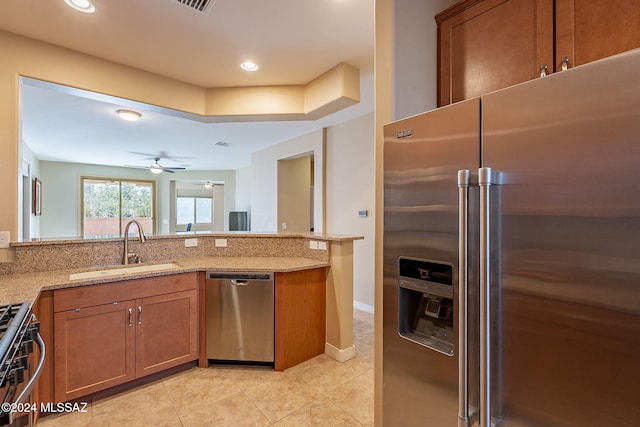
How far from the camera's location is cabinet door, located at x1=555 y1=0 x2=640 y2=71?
102 centimetres

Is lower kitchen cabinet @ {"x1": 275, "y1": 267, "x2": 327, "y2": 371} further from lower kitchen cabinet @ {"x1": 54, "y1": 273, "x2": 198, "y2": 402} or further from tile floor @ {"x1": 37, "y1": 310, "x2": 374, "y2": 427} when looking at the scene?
lower kitchen cabinet @ {"x1": 54, "y1": 273, "x2": 198, "y2": 402}

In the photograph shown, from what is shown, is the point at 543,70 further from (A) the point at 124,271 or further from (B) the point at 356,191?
(B) the point at 356,191

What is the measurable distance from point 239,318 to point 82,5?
2469 mm

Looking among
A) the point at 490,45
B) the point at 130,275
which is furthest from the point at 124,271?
the point at 490,45

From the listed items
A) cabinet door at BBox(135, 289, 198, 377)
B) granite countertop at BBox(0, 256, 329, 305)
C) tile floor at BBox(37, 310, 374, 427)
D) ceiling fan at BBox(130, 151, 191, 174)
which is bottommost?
tile floor at BBox(37, 310, 374, 427)

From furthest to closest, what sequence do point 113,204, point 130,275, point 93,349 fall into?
point 113,204 < point 130,275 < point 93,349

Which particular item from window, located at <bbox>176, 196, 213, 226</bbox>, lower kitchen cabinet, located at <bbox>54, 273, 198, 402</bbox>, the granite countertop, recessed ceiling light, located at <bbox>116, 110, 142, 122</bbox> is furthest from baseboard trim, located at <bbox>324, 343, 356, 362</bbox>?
window, located at <bbox>176, 196, 213, 226</bbox>

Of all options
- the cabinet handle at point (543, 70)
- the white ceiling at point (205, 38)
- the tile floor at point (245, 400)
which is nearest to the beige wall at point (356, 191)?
the white ceiling at point (205, 38)

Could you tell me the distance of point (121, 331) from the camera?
2139 mm

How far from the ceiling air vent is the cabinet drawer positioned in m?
1.92

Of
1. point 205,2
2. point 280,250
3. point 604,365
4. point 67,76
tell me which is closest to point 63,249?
point 67,76

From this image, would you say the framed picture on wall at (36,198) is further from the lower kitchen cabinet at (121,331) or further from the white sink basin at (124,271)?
the lower kitchen cabinet at (121,331)

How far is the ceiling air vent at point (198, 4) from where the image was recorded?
6.26ft

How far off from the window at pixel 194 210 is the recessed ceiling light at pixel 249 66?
7.37 meters
